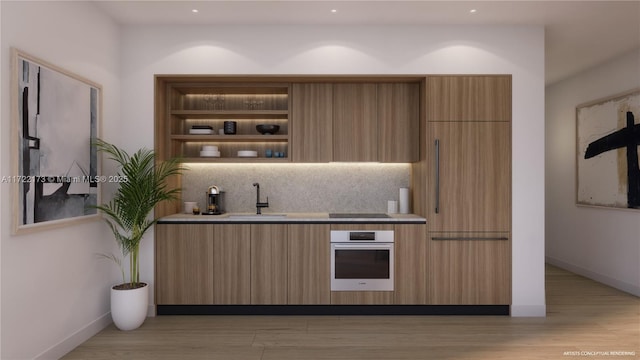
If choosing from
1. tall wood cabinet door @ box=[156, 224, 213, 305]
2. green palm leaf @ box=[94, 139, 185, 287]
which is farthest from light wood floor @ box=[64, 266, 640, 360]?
green palm leaf @ box=[94, 139, 185, 287]

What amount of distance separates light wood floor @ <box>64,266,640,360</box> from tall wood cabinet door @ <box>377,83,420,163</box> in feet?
5.41

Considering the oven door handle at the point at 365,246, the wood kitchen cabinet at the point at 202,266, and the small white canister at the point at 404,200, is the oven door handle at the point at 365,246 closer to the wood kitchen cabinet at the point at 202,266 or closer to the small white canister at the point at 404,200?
the small white canister at the point at 404,200

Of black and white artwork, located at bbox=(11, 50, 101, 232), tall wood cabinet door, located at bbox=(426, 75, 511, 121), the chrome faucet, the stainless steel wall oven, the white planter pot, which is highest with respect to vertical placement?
tall wood cabinet door, located at bbox=(426, 75, 511, 121)

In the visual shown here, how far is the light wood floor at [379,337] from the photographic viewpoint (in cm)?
302

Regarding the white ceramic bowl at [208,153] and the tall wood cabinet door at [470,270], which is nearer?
the tall wood cabinet door at [470,270]

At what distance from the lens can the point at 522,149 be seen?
3875mm

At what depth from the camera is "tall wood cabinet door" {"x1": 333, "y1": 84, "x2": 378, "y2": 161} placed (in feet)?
13.8

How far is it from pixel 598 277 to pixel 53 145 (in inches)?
244

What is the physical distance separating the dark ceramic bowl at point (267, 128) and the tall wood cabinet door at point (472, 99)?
62.4 inches

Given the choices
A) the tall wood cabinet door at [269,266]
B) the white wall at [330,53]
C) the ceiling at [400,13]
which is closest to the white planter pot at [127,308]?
the tall wood cabinet door at [269,266]

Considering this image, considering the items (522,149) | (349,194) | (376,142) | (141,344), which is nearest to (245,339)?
(141,344)

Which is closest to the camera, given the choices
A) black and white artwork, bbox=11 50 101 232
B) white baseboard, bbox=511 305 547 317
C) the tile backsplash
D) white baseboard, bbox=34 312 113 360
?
black and white artwork, bbox=11 50 101 232

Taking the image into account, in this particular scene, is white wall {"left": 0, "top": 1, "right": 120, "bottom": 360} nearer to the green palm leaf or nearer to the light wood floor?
the green palm leaf

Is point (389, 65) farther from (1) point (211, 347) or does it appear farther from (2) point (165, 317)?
(2) point (165, 317)
